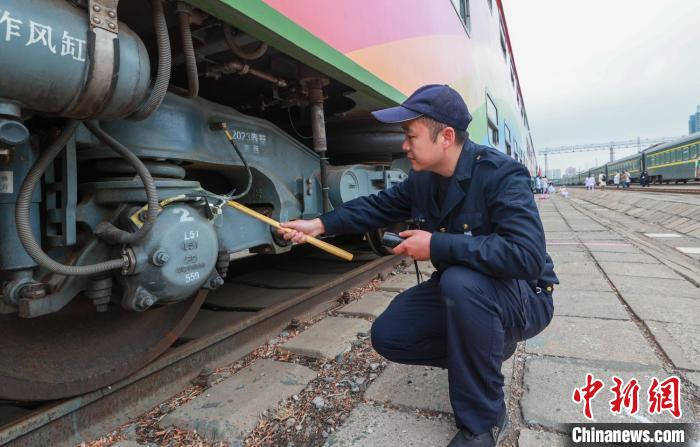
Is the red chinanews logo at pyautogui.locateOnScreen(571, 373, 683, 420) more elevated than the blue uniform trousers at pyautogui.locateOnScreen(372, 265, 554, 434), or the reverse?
the blue uniform trousers at pyautogui.locateOnScreen(372, 265, 554, 434)

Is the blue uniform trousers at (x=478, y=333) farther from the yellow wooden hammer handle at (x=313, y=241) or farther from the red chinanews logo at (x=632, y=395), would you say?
the yellow wooden hammer handle at (x=313, y=241)

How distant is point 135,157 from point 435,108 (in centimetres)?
111

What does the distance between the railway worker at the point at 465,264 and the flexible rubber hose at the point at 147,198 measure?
0.64m

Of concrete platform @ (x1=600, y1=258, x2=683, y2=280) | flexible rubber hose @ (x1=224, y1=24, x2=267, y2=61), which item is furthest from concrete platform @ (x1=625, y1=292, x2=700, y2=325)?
flexible rubber hose @ (x1=224, y1=24, x2=267, y2=61)

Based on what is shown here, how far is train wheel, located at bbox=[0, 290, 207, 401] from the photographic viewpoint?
5.41 feet

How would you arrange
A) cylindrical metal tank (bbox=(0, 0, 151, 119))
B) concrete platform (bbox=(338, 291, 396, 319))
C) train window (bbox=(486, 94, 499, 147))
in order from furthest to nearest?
1. train window (bbox=(486, 94, 499, 147))
2. concrete platform (bbox=(338, 291, 396, 319))
3. cylindrical metal tank (bbox=(0, 0, 151, 119))

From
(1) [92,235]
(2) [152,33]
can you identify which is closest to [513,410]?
(1) [92,235]

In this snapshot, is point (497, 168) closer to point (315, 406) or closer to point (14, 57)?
point (315, 406)

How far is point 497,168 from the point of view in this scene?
5.39 feet

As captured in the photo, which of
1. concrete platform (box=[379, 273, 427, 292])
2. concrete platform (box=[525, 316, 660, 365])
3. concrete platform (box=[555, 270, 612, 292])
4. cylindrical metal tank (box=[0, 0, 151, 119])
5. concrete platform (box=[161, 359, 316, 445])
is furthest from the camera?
concrete platform (box=[379, 273, 427, 292])

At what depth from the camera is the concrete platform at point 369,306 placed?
303 cm

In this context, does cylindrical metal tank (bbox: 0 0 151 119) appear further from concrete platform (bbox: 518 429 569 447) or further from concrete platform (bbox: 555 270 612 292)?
concrete platform (bbox: 555 270 612 292)

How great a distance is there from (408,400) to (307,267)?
264 cm

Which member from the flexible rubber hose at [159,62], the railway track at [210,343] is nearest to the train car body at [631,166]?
the railway track at [210,343]
